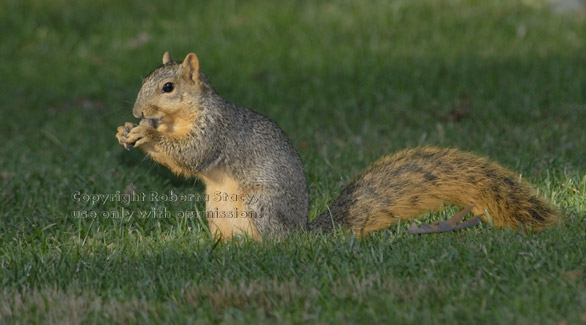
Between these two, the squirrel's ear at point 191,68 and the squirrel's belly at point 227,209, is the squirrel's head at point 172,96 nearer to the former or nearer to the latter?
the squirrel's ear at point 191,68

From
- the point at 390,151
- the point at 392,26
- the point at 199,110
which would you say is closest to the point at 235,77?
the point at 392,26

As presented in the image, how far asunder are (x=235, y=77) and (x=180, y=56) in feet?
2.48

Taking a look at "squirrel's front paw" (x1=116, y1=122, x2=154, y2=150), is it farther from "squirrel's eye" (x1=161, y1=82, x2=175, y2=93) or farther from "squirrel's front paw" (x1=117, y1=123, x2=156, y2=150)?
"squirrel's eye" (x1=161, y1=82, x2=175, y2=93)

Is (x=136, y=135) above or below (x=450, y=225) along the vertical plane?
above

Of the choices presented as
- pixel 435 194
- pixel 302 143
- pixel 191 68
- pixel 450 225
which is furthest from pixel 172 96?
pixel 302 143

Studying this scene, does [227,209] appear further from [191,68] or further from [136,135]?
[191,68]

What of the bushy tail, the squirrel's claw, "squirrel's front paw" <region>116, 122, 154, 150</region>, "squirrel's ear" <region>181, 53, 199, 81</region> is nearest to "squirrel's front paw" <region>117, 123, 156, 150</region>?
"squirrel's front paw" <region>116, 122, 154, 150</region>

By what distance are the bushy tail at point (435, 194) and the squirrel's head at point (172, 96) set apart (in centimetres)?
94

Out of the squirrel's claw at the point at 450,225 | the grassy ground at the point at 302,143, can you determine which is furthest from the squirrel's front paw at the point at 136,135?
the squirrel's claw at the point at 450,225

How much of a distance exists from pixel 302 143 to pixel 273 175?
2373 millimetres

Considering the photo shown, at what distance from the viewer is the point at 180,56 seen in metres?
9.12

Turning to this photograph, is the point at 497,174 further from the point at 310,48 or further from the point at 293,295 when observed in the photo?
the point at 310,48

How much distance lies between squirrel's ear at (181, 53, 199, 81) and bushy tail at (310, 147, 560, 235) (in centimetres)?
104

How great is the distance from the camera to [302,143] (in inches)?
264
